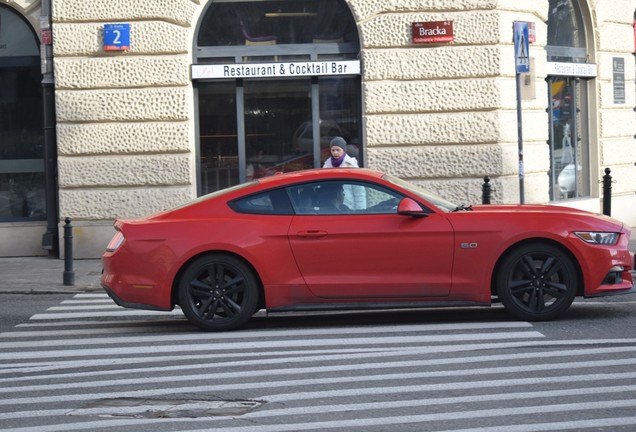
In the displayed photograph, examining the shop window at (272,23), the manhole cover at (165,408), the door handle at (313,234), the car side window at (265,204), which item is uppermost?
the shop window at (272,23)

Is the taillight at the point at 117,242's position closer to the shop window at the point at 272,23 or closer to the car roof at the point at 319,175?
the car roof at the point at 319,175

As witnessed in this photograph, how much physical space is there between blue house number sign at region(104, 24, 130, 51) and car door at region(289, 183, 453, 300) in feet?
27.7

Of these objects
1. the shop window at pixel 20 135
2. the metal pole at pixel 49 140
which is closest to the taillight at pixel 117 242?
the metal pole at pixel 49 140

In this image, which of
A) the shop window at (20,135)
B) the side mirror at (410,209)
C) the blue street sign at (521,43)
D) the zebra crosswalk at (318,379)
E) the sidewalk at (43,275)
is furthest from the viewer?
the shop window at (20,135)

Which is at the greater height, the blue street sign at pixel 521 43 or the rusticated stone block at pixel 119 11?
the rusticated stone block at pixel 119 11

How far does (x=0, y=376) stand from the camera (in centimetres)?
902

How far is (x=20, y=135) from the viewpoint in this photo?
19.4 meters

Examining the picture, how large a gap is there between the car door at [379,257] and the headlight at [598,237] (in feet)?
3.75

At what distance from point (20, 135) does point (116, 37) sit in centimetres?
243

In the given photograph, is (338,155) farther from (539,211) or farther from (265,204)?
(539,211)

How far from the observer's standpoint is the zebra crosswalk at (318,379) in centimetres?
718

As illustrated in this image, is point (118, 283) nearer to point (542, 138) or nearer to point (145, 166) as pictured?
point (145, 166)

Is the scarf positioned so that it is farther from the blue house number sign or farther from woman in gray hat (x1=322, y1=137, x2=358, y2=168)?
the blue house number sign

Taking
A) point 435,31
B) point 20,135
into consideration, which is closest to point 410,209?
point 435,31
